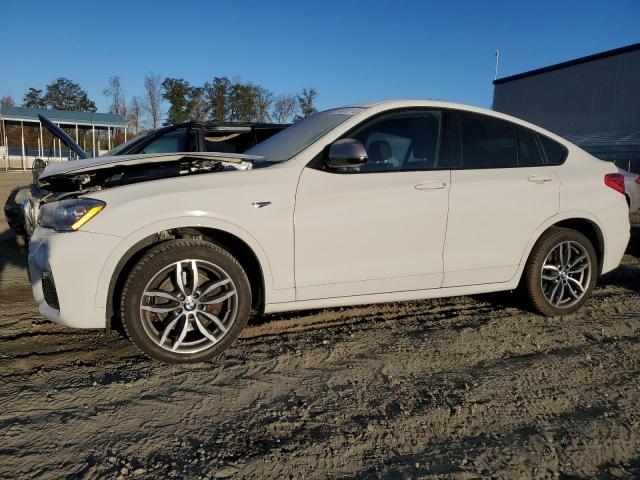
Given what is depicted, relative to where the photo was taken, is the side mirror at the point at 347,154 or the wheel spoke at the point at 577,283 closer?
the side mirror at the point at 347,154

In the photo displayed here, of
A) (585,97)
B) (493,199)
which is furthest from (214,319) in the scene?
(585,97)

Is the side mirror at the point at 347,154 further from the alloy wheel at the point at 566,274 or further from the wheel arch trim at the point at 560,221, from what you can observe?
the alloy wheel at the point at 566,274

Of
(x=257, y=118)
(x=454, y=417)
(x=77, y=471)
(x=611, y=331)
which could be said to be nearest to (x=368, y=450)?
(x=454, y=417)

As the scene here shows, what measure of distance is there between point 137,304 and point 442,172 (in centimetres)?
238

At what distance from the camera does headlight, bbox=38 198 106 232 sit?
287 centimetres

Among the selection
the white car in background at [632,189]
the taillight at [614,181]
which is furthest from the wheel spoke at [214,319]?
the white car in background at [632,189]

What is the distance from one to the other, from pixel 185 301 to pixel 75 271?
676mm

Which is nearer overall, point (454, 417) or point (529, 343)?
point (454, 417)

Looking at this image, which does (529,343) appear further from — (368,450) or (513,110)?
(513,110)

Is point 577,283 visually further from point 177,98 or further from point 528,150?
point 177,98

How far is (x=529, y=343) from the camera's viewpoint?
355 centimetres

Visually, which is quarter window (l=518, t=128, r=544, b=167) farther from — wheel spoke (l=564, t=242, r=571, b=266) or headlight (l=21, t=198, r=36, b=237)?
headlight (l=21, t=198, r=36, b=237)

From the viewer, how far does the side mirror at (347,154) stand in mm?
3230

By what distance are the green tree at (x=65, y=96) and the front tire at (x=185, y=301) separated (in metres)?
50.6
